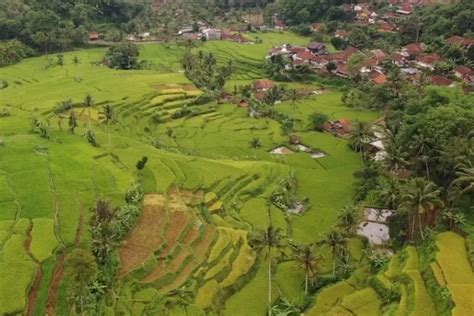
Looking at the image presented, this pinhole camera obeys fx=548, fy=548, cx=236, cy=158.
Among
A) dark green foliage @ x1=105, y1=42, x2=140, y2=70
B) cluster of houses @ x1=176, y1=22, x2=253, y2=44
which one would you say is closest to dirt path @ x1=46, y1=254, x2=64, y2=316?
dark green foliage @ x1=105, y1=42, x2=140, y2=70

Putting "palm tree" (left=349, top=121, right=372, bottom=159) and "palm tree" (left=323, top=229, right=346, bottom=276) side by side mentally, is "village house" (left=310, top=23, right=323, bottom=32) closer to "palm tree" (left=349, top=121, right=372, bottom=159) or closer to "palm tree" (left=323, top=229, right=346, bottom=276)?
"palm tree" (left=349, top=121, right=372, bottom=159)

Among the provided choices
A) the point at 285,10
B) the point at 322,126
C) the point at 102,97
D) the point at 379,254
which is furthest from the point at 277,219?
the point at 285,10

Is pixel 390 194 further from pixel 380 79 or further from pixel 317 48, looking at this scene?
pixel 317 48

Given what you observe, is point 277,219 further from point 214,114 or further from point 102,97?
point 102,97

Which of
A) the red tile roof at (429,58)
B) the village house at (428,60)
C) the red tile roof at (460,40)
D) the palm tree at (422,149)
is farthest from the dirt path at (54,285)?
the red tile roof at (460,40)

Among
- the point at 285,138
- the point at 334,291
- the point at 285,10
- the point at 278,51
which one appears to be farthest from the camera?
the point at 285,10

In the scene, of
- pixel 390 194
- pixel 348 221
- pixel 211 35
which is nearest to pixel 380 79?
pixel 390 194
